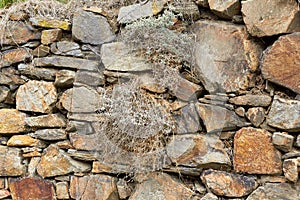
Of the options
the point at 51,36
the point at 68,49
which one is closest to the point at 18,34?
the point at 51,36

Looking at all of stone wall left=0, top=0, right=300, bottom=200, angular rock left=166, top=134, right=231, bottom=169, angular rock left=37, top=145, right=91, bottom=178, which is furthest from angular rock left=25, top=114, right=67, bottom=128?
angular rock left=166, top=134, right=231, bottom=169

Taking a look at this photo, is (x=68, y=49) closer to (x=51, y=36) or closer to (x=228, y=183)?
(x=51, y=36)

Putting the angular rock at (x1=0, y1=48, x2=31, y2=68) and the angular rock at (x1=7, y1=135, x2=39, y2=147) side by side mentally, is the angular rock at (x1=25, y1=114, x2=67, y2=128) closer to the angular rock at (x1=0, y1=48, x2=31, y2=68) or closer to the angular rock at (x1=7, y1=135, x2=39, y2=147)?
the angular rock at (x1=7, y1=135, x2=39, y2=147)

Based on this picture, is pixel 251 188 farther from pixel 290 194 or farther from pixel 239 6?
pixel 239 6

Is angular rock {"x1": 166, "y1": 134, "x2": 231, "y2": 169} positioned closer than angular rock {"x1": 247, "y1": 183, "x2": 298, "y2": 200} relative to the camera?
No

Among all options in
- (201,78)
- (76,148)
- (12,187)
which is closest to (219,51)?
(201,78)

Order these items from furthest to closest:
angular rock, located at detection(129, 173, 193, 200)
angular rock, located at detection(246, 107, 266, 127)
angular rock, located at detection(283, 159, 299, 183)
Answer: angular rock, located at detection(129, 173, 193, 200)
angular rock, located at detection(246, 107, 266, 127)
angular rock, located at detection(283, 159, 299, 183)
